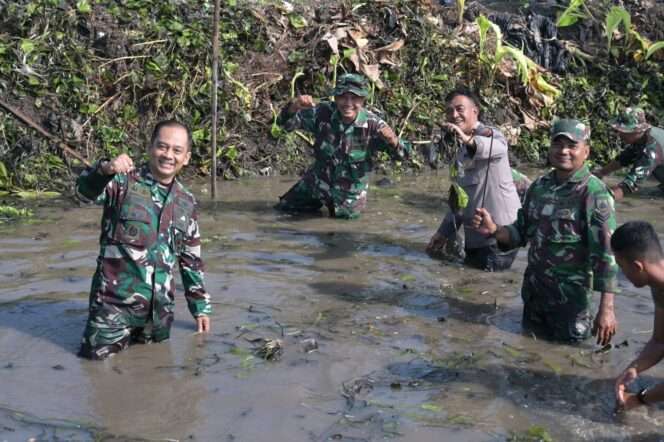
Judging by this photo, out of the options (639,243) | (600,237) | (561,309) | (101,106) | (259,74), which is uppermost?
(259,74)

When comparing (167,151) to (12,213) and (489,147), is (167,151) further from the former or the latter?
(12,213)

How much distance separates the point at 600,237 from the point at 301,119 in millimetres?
4029

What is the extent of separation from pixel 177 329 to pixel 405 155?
3.53m

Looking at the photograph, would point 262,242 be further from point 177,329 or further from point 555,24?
point 555,24

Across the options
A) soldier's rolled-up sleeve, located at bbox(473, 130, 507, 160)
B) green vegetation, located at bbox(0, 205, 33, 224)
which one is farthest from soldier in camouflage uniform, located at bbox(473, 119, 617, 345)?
green vegetation, located at bbox(0, 205, 33, 224)

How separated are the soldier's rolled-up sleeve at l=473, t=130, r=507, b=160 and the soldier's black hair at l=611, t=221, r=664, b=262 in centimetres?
243

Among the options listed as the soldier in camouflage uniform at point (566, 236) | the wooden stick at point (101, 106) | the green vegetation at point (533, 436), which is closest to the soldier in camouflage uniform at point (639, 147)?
the soldier in camouflage uniform at point (566, 236)

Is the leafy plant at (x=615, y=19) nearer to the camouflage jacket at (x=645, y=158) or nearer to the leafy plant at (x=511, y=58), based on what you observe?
the leafy plant at (x=511, y=58)

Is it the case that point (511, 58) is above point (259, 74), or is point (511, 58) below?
above

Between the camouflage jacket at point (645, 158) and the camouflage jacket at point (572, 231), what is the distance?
112 inches

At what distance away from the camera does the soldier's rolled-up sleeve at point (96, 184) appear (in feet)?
16.0

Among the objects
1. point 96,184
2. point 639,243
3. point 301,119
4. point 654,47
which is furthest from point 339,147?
point 654,47

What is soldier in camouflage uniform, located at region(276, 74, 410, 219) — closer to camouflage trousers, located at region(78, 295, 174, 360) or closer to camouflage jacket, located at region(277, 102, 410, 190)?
camouflage jacket, located at region(277, 102, 410, 190)

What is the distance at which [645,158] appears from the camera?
842cm
